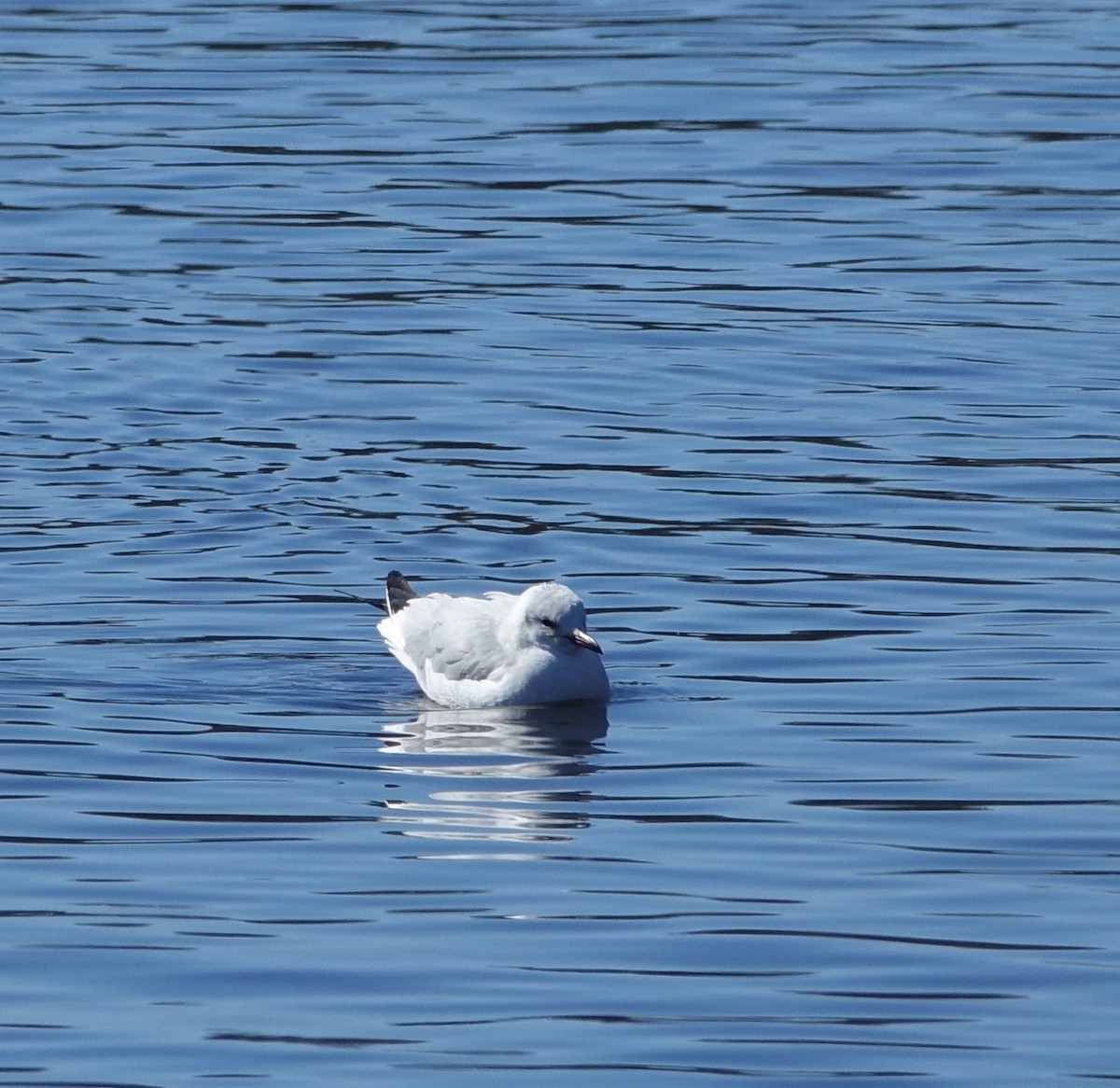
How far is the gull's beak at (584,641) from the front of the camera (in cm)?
1287

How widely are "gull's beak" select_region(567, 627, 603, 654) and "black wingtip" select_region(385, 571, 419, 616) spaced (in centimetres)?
107

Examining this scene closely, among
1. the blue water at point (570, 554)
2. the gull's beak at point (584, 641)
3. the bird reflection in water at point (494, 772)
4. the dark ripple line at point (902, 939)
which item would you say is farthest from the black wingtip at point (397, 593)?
the dark ripple line at point (902, 939)

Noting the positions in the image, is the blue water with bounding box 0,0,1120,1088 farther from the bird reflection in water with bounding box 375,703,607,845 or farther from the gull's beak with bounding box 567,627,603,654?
the gull's beak with bounding box 567,627,603,654

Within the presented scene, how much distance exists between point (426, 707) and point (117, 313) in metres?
9.12

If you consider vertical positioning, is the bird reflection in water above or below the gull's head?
below

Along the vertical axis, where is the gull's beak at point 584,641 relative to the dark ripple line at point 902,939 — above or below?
above

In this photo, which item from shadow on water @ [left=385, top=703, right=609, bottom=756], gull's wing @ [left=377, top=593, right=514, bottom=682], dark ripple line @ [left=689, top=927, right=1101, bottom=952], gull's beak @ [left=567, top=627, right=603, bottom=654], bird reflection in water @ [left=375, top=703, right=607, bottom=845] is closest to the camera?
dark ripple line @ [left=689, top=927, right=1101, bottom=952]

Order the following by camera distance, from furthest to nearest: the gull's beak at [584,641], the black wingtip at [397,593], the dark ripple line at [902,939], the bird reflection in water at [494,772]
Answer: the black wingtip at [397,593] < the gull's beak at [584,641] < the bird reflection in water at [494,772] < the dark ripple line at [902,939]

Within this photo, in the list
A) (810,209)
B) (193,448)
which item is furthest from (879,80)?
(193,448)

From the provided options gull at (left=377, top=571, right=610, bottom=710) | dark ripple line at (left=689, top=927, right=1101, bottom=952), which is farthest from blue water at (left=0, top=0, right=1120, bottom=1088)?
gull at (left=377, top=571, right=610, bottom=710)

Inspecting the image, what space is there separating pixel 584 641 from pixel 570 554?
2.64 metres

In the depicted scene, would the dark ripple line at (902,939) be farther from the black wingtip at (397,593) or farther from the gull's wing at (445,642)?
the black wingtip at (397,593)

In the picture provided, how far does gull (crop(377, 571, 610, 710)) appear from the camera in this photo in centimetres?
1301

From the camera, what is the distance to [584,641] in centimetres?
1289
